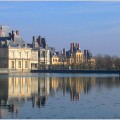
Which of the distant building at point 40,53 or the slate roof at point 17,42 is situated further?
the distant building at point 40,53

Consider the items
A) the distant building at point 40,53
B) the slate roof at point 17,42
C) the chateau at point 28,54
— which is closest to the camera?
the chateau at point 28,54

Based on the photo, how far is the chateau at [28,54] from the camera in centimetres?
5662

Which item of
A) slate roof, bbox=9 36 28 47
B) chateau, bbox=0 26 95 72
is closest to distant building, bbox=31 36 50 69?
chateau, bbox=0 26 95 72

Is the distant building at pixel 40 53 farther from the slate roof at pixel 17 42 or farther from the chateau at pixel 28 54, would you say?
the slate roof at pixel 17 42

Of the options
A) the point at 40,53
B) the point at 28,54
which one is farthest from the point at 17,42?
the point at 40,53

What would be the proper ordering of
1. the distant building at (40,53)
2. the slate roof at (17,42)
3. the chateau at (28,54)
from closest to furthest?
the chateau at (28,54), the slate roof at (17,42), the distant building at (40,53)

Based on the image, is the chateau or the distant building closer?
the chateau

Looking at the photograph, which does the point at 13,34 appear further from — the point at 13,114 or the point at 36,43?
the point at 13,114

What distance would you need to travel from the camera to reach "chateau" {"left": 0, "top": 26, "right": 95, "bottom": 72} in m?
56.6

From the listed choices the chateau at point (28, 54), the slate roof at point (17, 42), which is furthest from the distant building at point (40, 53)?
the slate roof at point (17, 42)

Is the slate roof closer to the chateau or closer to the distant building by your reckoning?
the chateau

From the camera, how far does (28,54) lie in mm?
60812

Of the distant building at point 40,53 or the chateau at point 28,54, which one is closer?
the chateau at point 28,54

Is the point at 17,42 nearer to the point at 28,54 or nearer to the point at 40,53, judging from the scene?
the point at 28,54
